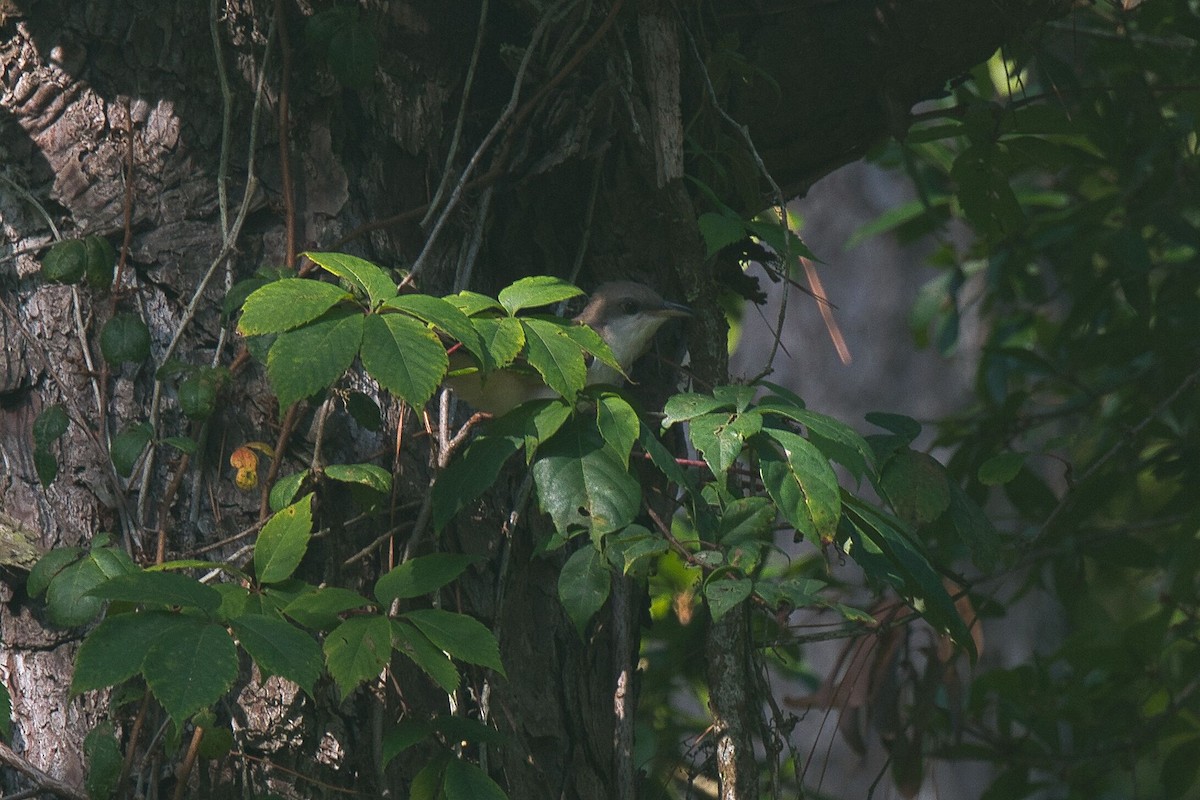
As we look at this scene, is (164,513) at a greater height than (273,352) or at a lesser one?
lesser

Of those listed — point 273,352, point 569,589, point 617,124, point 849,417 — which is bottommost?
point 849,417

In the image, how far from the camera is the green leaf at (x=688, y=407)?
221 cm

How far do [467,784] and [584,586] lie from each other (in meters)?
0.48

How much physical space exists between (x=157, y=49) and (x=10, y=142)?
384 mm

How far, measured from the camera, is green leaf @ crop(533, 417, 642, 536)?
223 centimetres

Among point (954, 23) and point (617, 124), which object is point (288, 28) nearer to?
point (617, 124)

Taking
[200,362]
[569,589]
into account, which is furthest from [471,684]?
[200,362]

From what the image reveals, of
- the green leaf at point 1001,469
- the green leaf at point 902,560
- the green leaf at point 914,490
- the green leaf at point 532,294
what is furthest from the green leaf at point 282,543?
the green leaf at point 1001,469

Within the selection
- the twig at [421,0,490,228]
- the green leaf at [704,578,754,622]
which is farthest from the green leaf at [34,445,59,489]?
the green leaf at [704,578,754,622]

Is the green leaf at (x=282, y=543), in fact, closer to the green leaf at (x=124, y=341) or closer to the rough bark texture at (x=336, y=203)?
the rough bark texture at (x=336, y=203)

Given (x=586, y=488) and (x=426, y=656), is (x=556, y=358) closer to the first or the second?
(x=586, y=488)

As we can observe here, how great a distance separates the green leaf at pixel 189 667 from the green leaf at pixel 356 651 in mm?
203

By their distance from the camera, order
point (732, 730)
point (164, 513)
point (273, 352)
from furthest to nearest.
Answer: point (732, 730) → point (164, 513) → point (273, 352)

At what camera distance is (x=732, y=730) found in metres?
2.70
